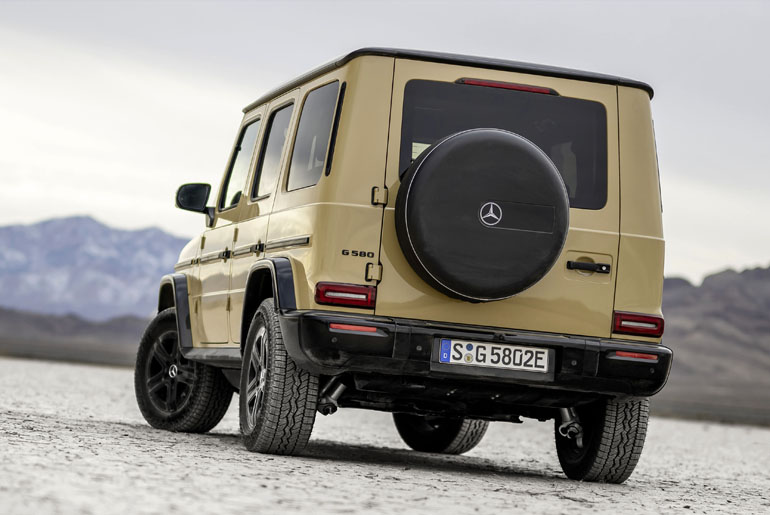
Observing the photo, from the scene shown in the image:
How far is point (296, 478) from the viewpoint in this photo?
6.08 meters

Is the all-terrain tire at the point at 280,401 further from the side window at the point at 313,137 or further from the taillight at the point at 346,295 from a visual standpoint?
the side window at the point at 313,137

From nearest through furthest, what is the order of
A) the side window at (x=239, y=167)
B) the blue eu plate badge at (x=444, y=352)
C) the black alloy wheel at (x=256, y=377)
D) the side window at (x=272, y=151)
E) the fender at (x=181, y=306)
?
the blue eu plate badge at (x=444, y=352) < the black alloy wheel at (x=256, y=377) < the side window at (x=272, y=151) < the side window at (x=239, y=167) < the fender at (x=181, y=306)

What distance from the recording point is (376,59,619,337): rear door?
6945mm

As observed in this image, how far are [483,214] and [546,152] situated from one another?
0.85 m

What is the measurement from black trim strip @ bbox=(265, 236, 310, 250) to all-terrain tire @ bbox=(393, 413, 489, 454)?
310cm

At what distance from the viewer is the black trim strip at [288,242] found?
7.10 m

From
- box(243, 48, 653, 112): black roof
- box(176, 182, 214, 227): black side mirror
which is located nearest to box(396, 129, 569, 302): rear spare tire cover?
box(243, 48, 653, 112): black roof

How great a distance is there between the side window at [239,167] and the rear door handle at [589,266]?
2.74 metres

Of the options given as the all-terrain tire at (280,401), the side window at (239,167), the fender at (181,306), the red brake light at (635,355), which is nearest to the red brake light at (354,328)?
the all-terrain tire at (280,401)

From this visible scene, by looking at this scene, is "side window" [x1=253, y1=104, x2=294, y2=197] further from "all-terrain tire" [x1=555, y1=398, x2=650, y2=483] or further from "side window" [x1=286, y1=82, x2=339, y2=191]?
"all-terrain tire" [x1=555, y1=398, x2=650, y2=483]

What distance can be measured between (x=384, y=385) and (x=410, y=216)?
1.13m

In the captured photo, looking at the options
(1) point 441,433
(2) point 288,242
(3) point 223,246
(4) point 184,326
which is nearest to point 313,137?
(2) point 288,242

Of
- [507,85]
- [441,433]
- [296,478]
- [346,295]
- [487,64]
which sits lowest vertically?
[296,478]

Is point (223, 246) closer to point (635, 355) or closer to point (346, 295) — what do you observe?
point (346, 295)
